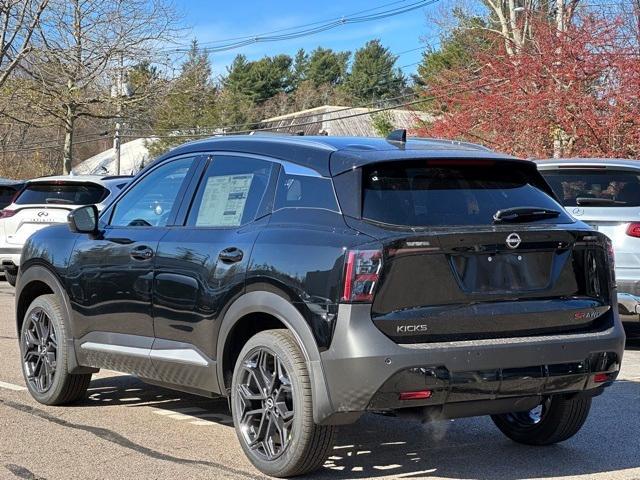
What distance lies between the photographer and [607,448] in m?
6.18

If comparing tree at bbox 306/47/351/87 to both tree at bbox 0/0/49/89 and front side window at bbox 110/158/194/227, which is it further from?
front side window at bbox 110/158/194/227

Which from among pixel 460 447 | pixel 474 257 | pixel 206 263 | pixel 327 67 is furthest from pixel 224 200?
pixel 327 67

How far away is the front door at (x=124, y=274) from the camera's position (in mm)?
6398

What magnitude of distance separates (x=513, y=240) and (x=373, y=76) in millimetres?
81824

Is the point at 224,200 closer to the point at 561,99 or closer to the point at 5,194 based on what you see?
the point at 5,194

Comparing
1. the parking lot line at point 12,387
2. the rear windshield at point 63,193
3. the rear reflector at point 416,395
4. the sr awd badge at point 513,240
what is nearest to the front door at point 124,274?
the parking lot line at point 12,387

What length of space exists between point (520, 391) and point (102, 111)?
3493 cm

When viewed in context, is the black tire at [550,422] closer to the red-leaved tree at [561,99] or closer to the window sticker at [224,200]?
the window sticker at [224,200]

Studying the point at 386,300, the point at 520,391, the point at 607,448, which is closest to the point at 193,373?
the point at 386,300

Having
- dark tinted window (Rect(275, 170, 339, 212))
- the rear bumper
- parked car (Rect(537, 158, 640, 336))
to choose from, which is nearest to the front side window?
dark tinted window (Rect(275, 170, 339, 212))

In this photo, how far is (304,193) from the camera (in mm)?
5582

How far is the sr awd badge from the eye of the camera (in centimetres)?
523

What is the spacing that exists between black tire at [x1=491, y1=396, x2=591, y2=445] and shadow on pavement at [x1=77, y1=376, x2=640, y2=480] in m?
0.07

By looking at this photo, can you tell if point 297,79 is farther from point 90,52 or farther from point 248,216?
point 248,216
